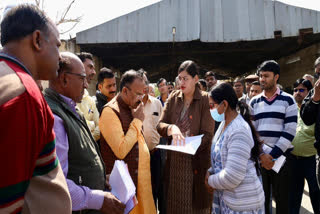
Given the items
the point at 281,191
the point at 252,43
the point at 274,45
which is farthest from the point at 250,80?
the point at 274,45

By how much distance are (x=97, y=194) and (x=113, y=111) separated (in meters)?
0.95

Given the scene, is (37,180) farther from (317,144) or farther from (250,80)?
(250,80)

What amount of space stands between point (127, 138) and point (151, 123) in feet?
5.60

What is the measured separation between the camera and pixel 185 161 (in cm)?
271

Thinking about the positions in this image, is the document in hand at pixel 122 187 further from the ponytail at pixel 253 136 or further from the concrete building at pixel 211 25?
the concrete building at pixel 211 25

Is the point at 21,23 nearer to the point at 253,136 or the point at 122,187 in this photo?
the point at 122,187

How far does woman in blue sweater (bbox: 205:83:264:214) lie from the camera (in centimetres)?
190

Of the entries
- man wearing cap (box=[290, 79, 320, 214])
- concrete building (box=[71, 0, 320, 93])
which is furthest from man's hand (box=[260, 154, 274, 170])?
concrete building (box=[71, 0, 320, 93])

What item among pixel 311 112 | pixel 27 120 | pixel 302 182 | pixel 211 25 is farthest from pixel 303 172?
pixel 211 25

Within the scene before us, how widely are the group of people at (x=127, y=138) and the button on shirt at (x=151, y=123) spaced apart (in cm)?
2

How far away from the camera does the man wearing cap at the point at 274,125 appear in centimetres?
291

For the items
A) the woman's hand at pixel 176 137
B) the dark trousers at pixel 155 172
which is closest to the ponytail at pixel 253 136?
the woman's hand at pixel 176 137

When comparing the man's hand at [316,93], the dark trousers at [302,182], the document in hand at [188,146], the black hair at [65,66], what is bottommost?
the dark trousers at [302,182]

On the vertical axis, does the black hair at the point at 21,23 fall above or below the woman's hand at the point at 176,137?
above
